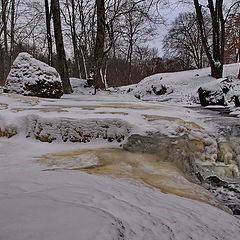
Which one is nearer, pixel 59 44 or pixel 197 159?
pixel 197 159

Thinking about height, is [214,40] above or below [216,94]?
above

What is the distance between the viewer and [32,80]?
6.91 m

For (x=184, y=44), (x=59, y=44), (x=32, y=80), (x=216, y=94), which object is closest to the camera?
(x=32, y=80)

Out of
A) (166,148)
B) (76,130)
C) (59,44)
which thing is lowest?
(166,148)

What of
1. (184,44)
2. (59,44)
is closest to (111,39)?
(59,44)

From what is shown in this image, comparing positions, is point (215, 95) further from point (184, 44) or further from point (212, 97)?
point (184, 44)

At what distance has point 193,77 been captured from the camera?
51.3 ft

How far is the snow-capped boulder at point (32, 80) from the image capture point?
6875 millimetres

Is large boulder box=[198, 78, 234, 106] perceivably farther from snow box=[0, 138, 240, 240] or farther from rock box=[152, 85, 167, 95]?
snow box=[0, 138, 240, 240]

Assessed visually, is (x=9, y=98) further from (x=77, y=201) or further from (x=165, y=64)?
(x=165, y=64)

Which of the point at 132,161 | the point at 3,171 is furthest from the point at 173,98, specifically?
the point at 3,171

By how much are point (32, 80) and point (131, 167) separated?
496cm

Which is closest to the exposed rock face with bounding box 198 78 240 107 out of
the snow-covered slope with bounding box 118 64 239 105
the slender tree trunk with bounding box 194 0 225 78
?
Result: the snow-covered slope with bounding box 118 64 239 105

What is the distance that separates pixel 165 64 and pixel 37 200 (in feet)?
109
